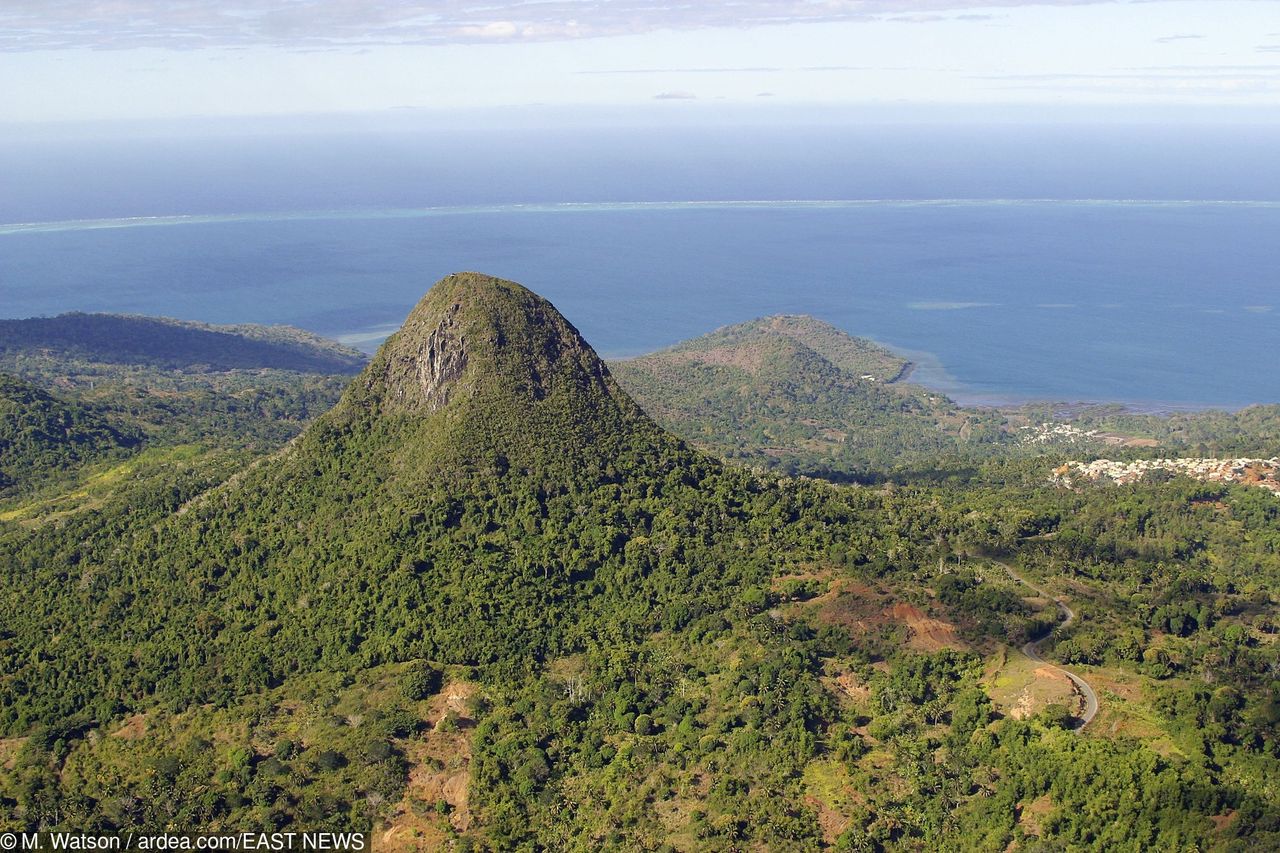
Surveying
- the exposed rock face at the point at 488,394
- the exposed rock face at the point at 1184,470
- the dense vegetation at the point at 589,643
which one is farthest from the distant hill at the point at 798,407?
the dense vegetation at the point at 589,643

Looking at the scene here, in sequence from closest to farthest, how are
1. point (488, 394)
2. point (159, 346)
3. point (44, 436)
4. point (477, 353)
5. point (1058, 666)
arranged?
point (1058, 666)
point (488, 394)
point (477, 353)
point (44, 436)
point (159, 346)

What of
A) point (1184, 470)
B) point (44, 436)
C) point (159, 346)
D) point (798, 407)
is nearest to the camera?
point (1184, 470)

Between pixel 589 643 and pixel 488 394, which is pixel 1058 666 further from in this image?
pixel 488 394

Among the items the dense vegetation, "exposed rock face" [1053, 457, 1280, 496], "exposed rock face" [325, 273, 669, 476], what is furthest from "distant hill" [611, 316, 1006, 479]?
the dense vegetation

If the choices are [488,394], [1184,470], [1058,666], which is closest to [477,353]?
[488,394]

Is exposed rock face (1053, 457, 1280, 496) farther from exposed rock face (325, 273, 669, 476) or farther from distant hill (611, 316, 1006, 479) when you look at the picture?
exposed rock face (325, 273, 669, 476)

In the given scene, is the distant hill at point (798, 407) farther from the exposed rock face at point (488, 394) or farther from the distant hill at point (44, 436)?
the distant hill at point (44, 436)

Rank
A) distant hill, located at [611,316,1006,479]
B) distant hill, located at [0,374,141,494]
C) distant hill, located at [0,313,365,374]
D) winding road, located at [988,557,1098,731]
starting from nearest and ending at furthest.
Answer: winding road, located at [988,557,1098,731]
distant hill, located at [0,374,141,494]
distant hill, located at [611,316,1006,479]
distant hill, located at [0,313,365,374]
